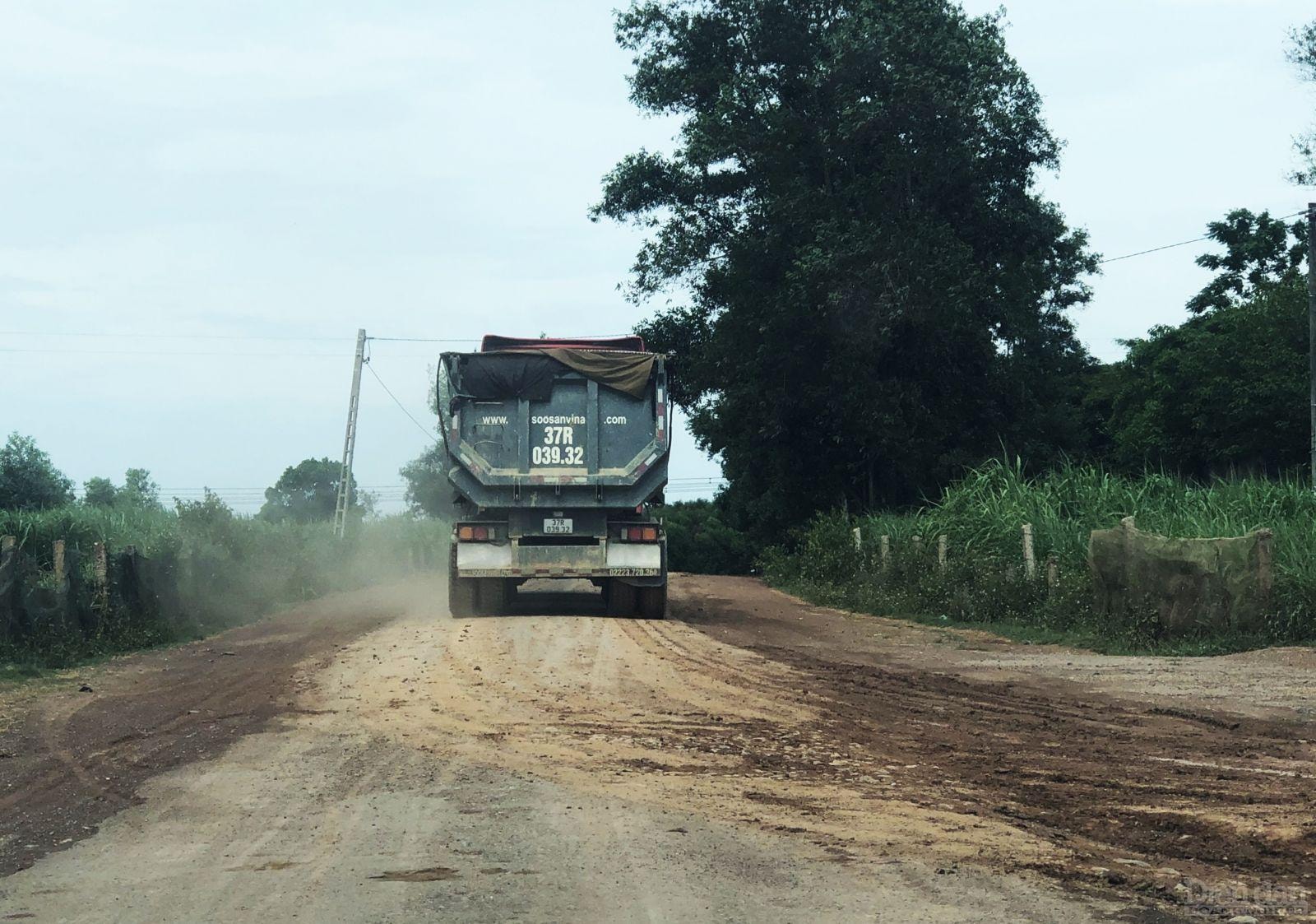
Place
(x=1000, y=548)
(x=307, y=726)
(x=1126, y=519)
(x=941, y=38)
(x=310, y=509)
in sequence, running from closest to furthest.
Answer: (x=307, y=726) < (x=1126, y=519) < (x=1000, y=548) < (x=941, y=38) < (x=310, y=509)

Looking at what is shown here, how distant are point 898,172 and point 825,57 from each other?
4.61m

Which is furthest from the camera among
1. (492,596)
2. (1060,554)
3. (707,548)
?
(707,548)

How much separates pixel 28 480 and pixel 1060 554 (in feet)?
124

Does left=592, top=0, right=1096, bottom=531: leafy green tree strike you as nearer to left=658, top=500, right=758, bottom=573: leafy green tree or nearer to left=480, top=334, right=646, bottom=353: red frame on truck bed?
left=480, top=334, right=646, bottom=353: red frame on truck bed

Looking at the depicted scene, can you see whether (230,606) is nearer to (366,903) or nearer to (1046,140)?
(366,903)

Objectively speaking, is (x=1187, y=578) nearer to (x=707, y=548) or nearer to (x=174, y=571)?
(x=174, y=571)

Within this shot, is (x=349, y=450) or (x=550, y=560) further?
(x=349, y=450)

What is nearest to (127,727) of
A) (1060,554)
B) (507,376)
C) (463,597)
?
(463,597)

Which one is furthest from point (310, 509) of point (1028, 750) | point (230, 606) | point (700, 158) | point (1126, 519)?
point (1028, 750)

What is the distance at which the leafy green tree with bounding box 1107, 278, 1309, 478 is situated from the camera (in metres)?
36.8

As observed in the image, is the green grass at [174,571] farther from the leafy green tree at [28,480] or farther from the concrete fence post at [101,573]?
the leafy green tree at [28,480]

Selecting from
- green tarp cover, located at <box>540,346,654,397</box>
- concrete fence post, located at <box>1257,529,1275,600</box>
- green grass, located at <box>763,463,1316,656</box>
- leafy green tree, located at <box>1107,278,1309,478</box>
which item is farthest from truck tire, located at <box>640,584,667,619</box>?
leafy green tree, located at <box>1107,278,1309,478</box>

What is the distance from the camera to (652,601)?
18578 millimetres

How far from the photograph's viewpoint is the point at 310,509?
308 feet
